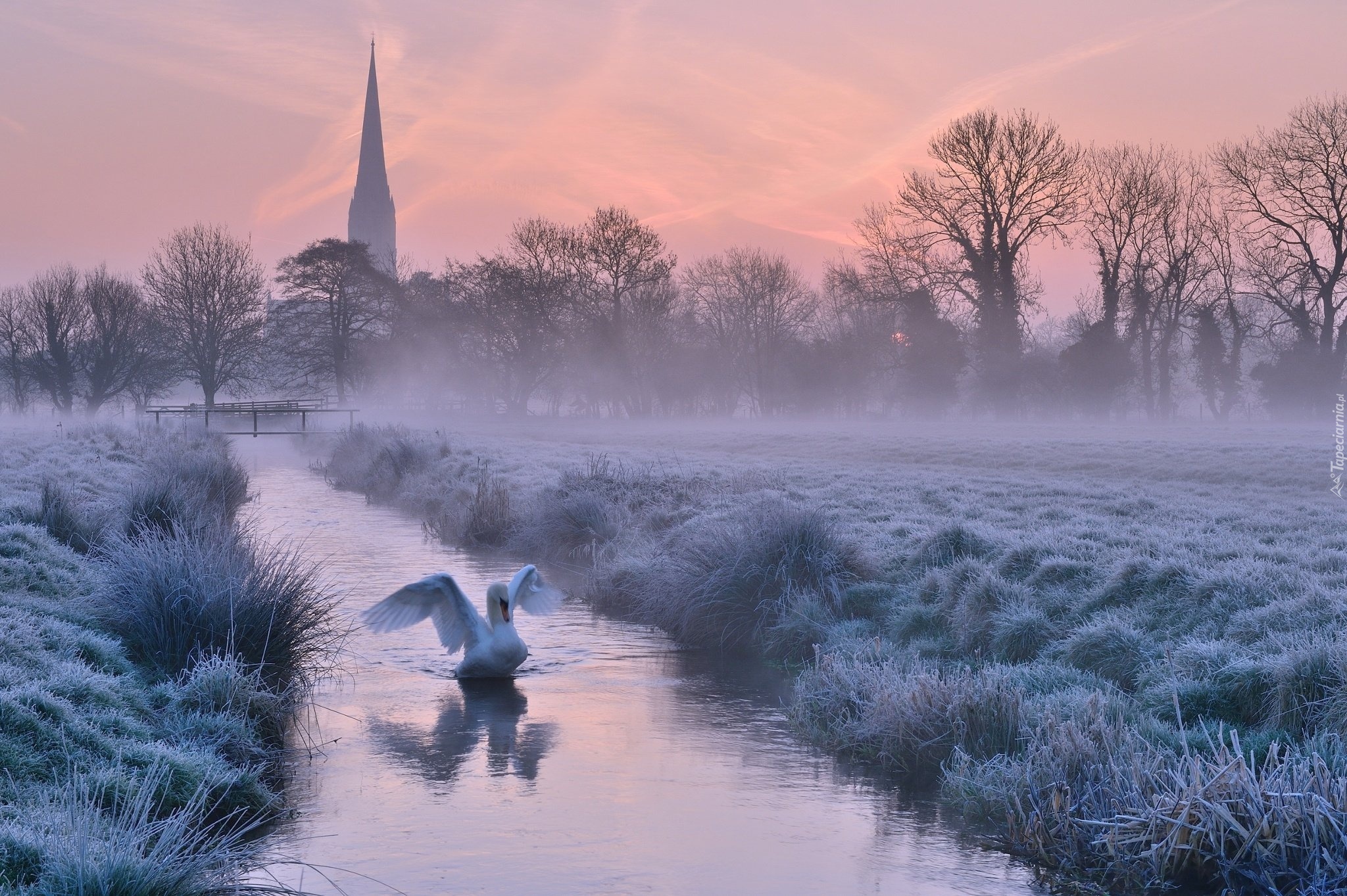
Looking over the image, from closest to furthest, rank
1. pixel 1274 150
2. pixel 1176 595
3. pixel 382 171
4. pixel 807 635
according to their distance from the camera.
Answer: pixel 1176 595 → pixel 807 635 → pixel 1274 150 → pixel 382 171

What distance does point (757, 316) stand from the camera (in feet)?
231

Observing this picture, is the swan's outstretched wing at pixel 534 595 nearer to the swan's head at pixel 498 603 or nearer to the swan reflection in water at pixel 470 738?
the swan's head at pixel 498 603

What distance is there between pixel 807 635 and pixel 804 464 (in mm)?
14282

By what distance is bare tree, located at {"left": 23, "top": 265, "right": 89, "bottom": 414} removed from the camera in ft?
188

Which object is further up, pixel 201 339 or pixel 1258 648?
pixel 201 339

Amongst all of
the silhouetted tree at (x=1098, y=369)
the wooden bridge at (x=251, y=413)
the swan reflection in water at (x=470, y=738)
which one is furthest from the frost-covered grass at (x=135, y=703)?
the silhouetted tree at (x=1098, y=369)

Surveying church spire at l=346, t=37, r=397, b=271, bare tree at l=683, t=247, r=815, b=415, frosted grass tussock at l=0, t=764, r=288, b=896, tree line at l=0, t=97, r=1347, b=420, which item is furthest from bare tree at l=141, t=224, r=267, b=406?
church spire at l=346, t=37, r=397, b=271

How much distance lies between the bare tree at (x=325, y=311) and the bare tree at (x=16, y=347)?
1259cm

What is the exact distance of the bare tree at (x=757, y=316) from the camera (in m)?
68.9

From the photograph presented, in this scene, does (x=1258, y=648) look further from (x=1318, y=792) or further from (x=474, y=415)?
(x=474, y=415)

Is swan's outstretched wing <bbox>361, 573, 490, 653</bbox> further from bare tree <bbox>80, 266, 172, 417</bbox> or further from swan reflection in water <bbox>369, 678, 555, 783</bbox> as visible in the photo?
bare tree <bbox>80, 266, 172, 417</bbox>

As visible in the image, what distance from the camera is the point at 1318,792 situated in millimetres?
5500

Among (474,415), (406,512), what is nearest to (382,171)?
(474,415)

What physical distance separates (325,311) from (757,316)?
1001 inches
